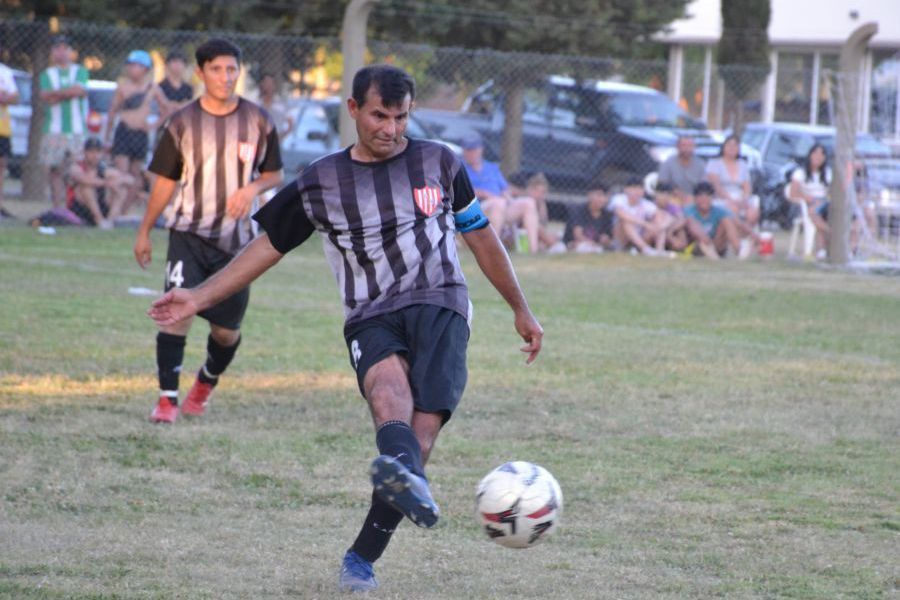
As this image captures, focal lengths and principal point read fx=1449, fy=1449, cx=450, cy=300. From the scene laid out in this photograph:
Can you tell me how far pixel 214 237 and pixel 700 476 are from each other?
8.97 feet

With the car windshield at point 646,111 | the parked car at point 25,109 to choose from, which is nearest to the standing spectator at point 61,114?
the parked car at point 25,109

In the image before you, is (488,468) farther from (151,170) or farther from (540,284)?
(540,284)

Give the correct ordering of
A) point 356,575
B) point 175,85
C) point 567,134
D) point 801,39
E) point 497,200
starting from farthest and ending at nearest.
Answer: point 801,39, point 567,134, point 175,85, point 497,200, point 356,575

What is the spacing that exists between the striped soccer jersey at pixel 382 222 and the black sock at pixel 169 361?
271 centimetres

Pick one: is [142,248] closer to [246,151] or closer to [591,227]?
[246,151]

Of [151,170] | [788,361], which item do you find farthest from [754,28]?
[151,170]

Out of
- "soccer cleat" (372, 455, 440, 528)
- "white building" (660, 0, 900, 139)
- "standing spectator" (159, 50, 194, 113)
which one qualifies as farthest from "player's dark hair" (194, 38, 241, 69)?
"white building" (660, 0, 900, 139)

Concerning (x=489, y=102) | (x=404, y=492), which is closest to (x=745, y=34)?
(x=489, y=102)

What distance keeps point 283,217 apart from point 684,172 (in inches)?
524

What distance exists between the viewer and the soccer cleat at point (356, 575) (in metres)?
4.60

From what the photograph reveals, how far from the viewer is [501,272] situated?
498 centimetres

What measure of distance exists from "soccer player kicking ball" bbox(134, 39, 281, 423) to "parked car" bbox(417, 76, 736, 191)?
12.1 metres

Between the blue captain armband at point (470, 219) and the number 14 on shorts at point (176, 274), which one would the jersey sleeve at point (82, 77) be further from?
the blue captain armband at point (470, 219)

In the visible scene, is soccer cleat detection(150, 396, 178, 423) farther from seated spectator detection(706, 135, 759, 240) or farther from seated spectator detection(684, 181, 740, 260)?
seated spectator detection(706, 135, 759, 240)
